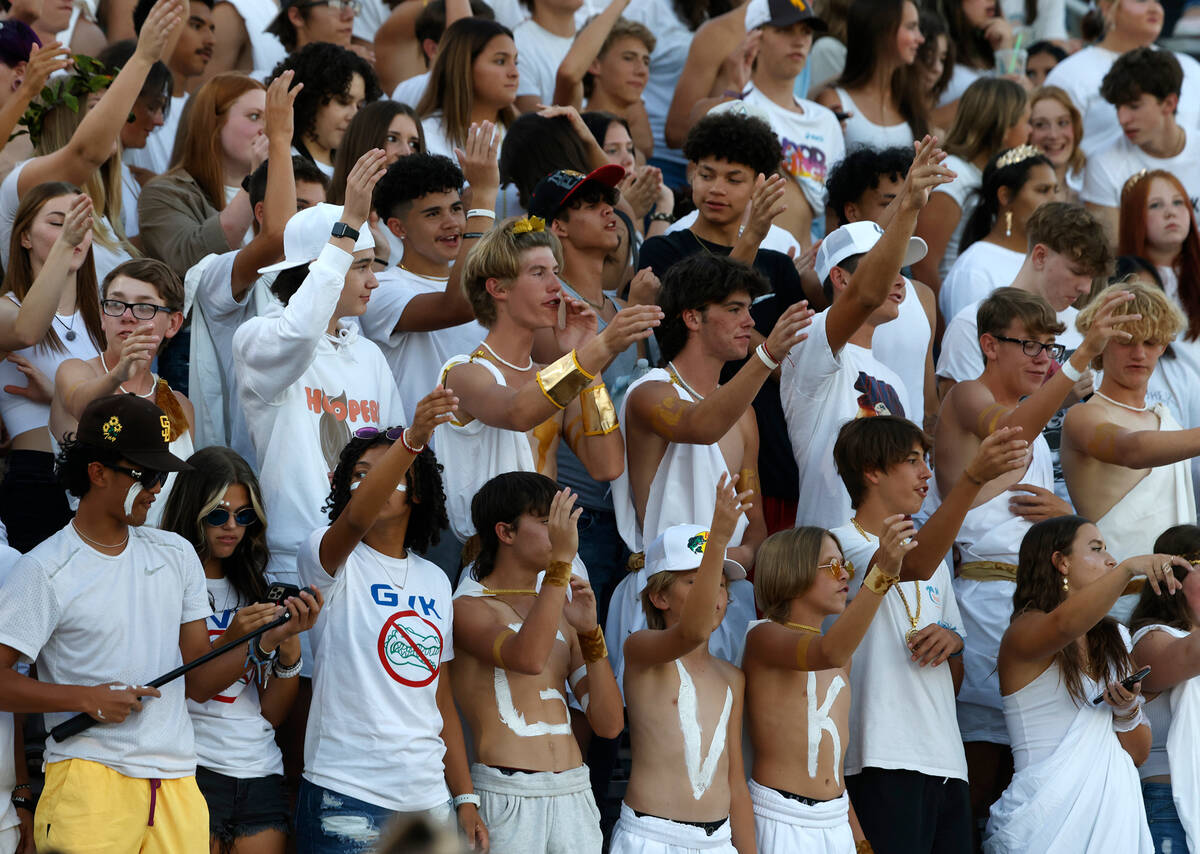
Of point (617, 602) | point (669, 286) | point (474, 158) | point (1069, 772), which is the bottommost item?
point (1069, 772)

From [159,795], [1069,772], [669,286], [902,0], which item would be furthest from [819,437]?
[902,0]

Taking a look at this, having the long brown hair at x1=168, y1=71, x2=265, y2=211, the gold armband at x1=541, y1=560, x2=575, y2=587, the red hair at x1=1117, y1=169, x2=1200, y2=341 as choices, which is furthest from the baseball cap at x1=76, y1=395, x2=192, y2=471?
the red hair at x1=1117, y1=169, x2=1200, y2=341

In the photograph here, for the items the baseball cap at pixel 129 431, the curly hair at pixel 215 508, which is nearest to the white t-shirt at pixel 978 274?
the curly hair at pixel 215 508

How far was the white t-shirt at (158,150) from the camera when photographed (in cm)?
755

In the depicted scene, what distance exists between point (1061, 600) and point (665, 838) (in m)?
1.73

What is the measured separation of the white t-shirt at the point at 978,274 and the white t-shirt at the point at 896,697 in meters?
2.21

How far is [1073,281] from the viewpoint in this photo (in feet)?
23.0

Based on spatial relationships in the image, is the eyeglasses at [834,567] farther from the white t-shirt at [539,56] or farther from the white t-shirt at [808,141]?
the white t-shirt at [539,56]

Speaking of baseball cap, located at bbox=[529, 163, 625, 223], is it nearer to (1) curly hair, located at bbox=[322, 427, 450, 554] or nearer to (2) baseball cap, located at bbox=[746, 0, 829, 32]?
(1) curly hair, located at bbox=[322, 427, 450, 554]

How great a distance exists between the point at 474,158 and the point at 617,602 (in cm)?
181

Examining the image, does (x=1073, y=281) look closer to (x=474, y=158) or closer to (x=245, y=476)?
(x=474, y=158)

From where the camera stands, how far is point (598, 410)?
555 cm

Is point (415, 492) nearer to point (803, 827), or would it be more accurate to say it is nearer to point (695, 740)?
point (695, 740)

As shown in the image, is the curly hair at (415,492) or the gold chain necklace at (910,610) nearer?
the curly hair at (415,492)
